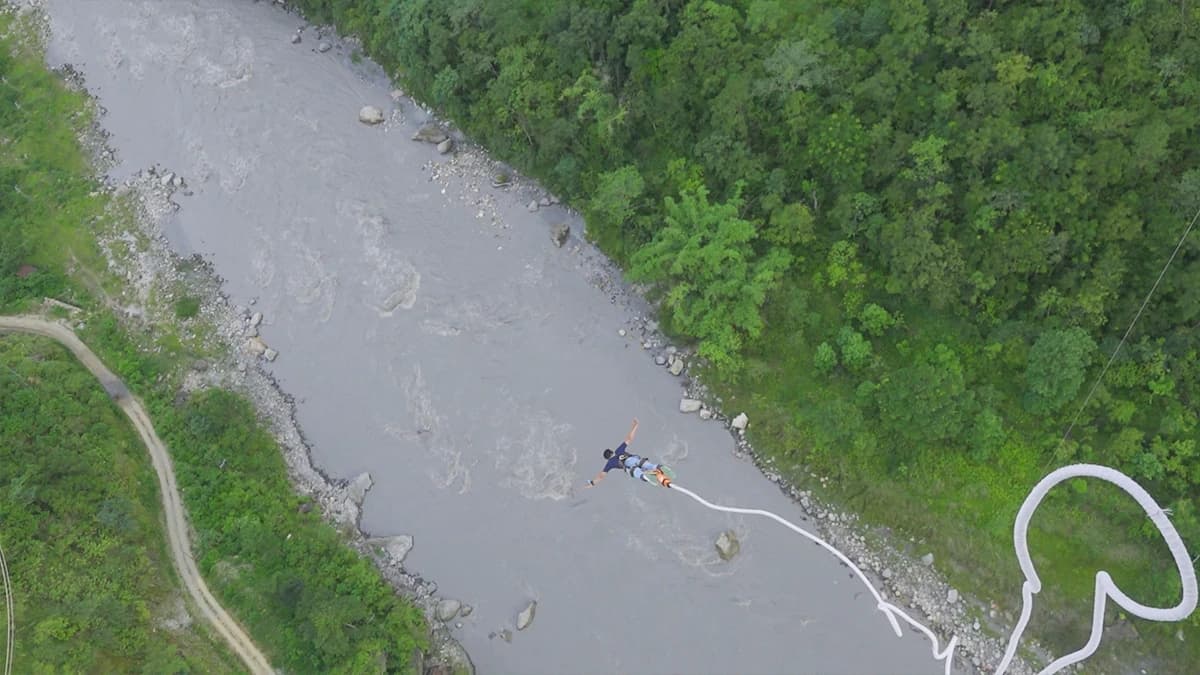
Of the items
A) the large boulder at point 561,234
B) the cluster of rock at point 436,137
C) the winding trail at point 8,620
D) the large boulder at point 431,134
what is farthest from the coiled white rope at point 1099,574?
the winding trail at point 8,620

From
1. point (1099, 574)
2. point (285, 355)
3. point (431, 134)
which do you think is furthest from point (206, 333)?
point (1099, 574)

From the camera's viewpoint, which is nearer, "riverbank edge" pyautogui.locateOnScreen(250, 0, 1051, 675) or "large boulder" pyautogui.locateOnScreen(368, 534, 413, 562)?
"riverbank edge" pyautogui.locateOnScreen(250, 0, 1051, 675)

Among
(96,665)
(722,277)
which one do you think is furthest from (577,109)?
(96,665)

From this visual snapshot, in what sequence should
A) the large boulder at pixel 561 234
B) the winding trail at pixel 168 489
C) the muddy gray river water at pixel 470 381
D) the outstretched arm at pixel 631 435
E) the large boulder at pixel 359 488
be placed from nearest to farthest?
the muddy gray river water at pixel 470 381
the winding trail at pixel 168 489
the outstretched arm at pixel 631 435
the large boulder at pixel 359 488
the large boulder at pixel 561 234

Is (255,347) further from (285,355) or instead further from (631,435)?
(631,435)

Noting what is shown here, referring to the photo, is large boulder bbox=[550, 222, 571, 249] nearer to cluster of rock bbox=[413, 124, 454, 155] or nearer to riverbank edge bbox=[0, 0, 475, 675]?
cluster of rock bbox=[413, 124, 454, 155]

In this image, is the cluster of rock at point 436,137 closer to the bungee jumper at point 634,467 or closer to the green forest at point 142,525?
the green forest at point 142,525

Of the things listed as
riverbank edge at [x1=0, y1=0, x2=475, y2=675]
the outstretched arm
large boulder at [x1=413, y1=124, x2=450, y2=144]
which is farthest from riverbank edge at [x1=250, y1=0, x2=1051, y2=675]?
riverbank edge at [x1=0, y1=0, x2=475, y2=675]
